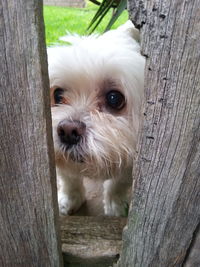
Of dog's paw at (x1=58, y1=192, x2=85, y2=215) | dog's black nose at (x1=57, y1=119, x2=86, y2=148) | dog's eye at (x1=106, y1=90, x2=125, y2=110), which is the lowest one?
dog's paw at (x1=58, y1=192, x2=85, y2=215)

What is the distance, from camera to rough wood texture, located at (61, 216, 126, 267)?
1042mm

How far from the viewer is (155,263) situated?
98cm

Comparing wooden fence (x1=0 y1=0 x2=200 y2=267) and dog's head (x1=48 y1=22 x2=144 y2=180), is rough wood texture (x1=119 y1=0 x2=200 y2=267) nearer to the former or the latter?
wooden fence (x1=0 y1=0 x2=200 y2=267)

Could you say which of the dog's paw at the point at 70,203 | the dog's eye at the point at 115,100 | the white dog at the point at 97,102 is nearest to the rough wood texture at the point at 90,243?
the white dog at the point at 97,102

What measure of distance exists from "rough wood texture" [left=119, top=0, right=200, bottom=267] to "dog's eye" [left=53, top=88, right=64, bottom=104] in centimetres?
78

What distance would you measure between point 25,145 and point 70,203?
1.10 m

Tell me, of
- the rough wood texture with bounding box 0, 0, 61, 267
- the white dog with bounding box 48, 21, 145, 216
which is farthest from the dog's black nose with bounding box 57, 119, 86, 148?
the rough wood texture with bounding box 0, 0, 61, 267

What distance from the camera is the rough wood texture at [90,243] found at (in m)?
1.04

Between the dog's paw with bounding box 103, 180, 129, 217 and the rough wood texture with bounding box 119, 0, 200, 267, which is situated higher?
the rough wood texture with bounding box 119, 0, 200, 267

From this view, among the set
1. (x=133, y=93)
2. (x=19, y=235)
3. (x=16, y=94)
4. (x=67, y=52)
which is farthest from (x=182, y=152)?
(x=67, y=52)

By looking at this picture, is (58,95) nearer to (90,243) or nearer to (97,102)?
(97,102)

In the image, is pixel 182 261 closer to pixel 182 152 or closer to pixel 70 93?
pixel 182 152

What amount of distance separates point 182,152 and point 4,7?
461mm

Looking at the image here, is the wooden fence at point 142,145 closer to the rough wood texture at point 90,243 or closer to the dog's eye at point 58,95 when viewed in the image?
the rough wood texture at point 90,243
